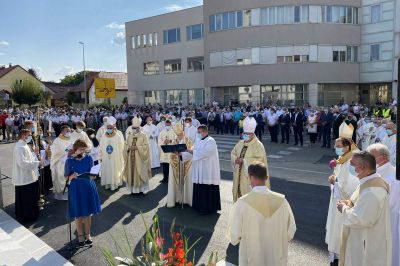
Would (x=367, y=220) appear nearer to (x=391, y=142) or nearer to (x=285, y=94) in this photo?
(x=391, y=142)

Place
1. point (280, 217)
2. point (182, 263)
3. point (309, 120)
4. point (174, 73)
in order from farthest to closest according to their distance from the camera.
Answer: point (174, 73) → point (309, 120) → point (280, 217) → point (182, 263)

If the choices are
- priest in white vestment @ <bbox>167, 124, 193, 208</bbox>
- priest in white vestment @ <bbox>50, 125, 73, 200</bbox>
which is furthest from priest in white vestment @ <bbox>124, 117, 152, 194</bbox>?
A: priest in white vestment @ <bbox>50, 125, 73, 200</bbox>

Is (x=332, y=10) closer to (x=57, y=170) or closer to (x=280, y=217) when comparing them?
(x=57, y=170)

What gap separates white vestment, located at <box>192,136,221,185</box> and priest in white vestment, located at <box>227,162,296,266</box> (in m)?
4.27

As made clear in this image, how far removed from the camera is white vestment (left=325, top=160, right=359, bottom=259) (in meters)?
5.70

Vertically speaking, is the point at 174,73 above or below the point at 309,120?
above

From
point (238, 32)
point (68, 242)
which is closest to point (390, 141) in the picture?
point (68, 242)

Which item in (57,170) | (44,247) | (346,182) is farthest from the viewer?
(57,170)

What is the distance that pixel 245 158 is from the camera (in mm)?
7809

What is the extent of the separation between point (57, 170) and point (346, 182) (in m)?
7.96

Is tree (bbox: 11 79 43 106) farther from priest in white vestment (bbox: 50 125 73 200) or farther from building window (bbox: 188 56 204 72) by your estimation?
priest in white vestment (bbox: 50 125 73 200)

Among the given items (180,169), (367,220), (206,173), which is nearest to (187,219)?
(206,173)

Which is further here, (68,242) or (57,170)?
(57,170)

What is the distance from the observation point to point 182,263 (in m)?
3.11
